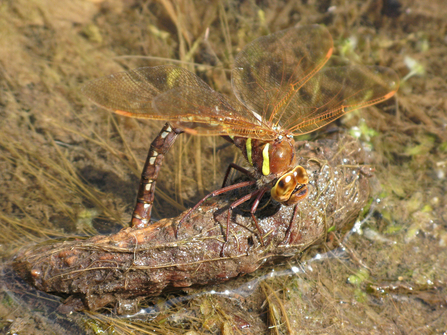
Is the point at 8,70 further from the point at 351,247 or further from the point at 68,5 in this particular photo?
the point at 351,247

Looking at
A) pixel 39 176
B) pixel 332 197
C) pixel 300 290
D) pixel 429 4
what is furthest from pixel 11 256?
pixel 429 4

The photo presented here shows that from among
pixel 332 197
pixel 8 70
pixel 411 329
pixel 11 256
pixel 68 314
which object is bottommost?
pixel 411 329

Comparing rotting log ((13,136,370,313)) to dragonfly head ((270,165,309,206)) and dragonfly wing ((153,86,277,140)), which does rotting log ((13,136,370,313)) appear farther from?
dragonfly wing ((153,86,277,140))

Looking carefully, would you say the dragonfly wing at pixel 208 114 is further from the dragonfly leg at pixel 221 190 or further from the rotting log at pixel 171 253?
the rotting log at pixel 171 253

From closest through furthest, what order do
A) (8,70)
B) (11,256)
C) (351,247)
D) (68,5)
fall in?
1. (11,256)
2. (351,247)
3. (8,70)
4. (68,5)

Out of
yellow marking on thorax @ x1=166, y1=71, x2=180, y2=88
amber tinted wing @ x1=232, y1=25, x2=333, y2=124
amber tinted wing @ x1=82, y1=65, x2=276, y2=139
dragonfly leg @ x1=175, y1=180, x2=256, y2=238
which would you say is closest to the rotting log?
dragonfly leg @ x1=175, y1=180, x2=256, y2=238

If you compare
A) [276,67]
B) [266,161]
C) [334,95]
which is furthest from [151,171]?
[334,95]
